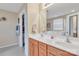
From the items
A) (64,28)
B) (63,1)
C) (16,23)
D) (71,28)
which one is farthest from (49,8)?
(16,23)

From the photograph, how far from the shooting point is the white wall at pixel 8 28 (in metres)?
4.76

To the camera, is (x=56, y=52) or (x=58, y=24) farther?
(x=58, y=24)

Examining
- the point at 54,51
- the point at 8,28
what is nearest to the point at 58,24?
the point at 54,51

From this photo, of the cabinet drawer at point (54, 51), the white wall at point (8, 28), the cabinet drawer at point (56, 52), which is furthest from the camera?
the white wall at point (8, 28)

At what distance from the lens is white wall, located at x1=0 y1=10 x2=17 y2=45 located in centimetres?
476

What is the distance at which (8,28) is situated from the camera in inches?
191

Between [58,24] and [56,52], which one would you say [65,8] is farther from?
[56,52]

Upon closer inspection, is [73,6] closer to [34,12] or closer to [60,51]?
[60,51]

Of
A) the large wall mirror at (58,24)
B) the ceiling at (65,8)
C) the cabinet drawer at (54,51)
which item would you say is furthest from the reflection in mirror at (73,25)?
the cabinet drawer at (54,51)

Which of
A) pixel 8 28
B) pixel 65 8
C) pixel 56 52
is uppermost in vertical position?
pixel 65 8

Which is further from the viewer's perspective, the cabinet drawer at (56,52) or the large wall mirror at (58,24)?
the large wall mirror at (58,24)

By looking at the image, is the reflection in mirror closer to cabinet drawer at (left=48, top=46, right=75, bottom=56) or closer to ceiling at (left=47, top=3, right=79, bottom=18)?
ceiling at (left=47, top=3, right=79, bottom=18)


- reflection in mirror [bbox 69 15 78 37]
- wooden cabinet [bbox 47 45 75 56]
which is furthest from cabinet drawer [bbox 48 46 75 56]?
reflection in mirror [bbox 69 15 78 37]

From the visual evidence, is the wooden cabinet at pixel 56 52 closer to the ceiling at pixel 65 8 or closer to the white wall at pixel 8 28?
the ceiling at pixel 65 8
